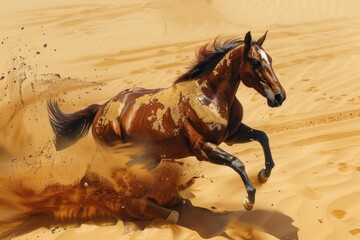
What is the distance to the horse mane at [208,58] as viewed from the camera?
12.7 feet

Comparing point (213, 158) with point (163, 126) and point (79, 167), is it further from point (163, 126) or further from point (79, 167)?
point (79, 167)

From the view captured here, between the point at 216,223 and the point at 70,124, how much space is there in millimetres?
1688

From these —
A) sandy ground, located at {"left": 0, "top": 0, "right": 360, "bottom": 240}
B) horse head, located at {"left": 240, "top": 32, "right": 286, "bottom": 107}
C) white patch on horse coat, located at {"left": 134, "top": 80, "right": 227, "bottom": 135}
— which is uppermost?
horse head, located at {"left": 240, "top": 32, "right": 286, "bottom": 107}

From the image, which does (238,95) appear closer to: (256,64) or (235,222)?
(235,222)

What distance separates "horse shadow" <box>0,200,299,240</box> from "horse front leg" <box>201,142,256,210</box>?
42 centimetres

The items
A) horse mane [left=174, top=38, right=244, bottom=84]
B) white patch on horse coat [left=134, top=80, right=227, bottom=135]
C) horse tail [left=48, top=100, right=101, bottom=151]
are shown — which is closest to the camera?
white patch on horse coat [left=134, top=80, right=227, bottom=135]

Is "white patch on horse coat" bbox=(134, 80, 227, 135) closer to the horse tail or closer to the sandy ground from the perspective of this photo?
the horse tail

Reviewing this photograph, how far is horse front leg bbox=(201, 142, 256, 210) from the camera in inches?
136

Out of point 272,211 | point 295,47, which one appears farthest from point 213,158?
point 295,47

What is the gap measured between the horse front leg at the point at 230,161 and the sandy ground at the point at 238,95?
40cm

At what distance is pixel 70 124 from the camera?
440 cm

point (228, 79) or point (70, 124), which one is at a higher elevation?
point (228, 79)

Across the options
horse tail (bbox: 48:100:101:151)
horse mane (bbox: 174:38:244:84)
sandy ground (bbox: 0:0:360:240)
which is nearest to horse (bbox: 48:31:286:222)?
horse mane (bbox: 174:38:244:84)

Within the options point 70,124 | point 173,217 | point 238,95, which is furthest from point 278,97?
point 238,95
